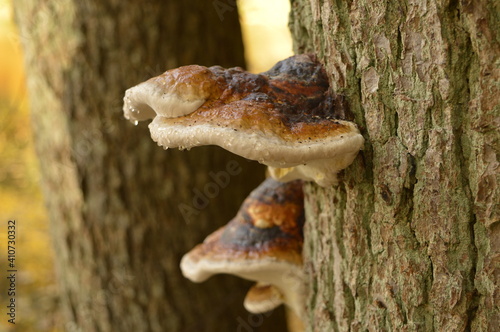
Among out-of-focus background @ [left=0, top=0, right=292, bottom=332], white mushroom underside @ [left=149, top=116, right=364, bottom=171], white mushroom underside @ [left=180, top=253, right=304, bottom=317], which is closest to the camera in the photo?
white mushroom underside @ [left=149, top=116, right=364, bottom=171]

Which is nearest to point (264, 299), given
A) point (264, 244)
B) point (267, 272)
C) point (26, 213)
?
point (267, 272)

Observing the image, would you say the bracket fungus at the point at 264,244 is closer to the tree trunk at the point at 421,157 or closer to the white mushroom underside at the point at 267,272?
the white mushroom underside at the point at 267,272

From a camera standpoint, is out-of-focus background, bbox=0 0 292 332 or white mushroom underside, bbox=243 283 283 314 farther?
out-of-focus background, bbox=0 0 292 332

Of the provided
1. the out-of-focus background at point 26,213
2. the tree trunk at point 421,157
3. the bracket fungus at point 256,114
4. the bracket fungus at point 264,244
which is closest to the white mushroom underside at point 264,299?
the bracket fungus at point 264,244

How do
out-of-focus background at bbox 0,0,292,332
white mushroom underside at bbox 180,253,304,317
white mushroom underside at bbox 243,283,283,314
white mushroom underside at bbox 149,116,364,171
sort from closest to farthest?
white mushroom underside at bbox 149,116,364,171
white mushroom underside at bbox 180,253,304,317
white mushroom underside at bbox 243,283,283,314
out-of-focus background at bbox 0,0,292,332

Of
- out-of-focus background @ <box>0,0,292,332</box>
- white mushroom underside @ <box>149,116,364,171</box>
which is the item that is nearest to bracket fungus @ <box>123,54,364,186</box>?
white mushroom underside @ <box>149,116,364,171</box>

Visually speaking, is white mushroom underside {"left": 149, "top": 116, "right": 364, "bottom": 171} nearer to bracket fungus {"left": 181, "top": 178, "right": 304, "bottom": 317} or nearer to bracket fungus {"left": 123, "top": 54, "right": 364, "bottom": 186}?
bracket fungus {"left": 123, "top": 54, "right": 364, "bottom": 186}

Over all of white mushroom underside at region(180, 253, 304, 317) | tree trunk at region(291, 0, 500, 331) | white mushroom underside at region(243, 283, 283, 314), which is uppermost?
tree trunk at region(291, 0, 500, 331)

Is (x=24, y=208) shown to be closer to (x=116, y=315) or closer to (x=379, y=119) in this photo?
(x=116, y=315)
